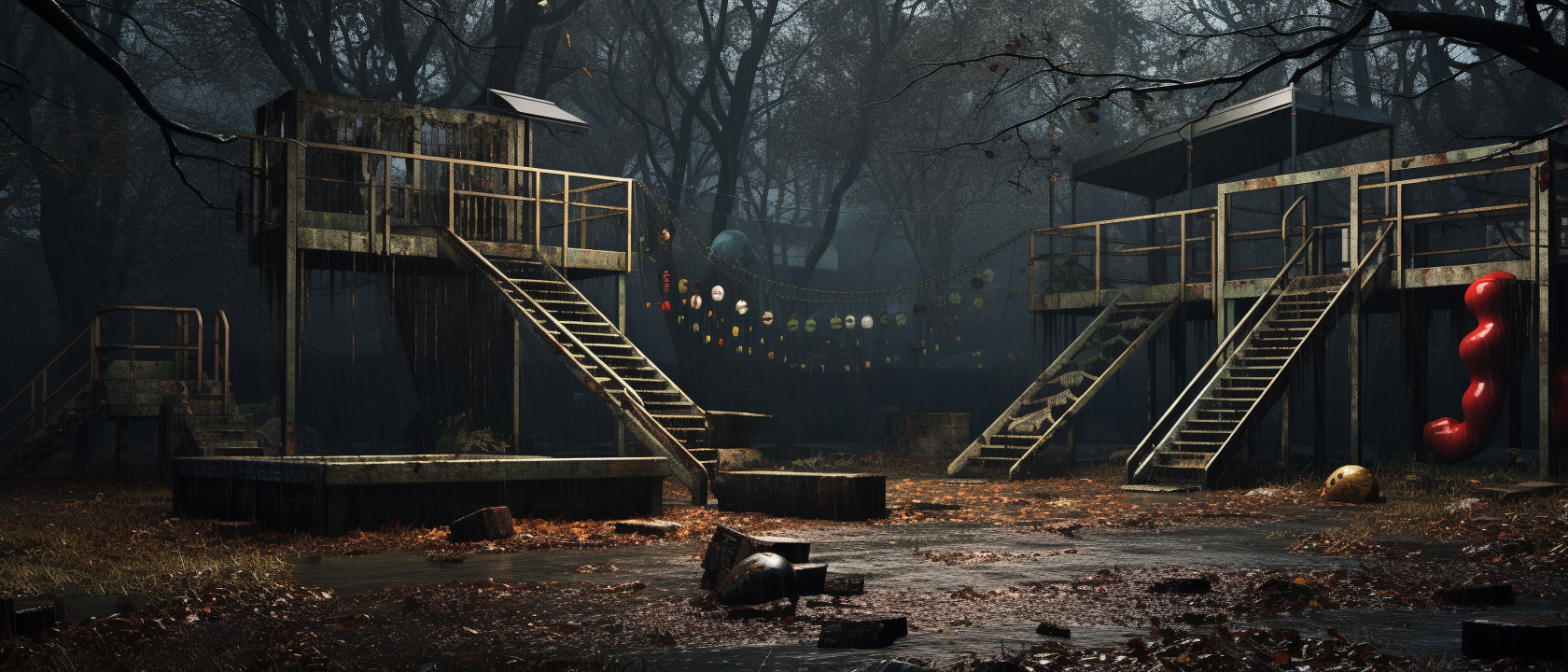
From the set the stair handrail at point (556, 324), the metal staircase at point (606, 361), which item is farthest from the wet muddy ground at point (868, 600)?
the stair handrail at point (556, 324)

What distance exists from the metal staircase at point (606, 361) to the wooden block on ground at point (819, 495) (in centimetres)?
132

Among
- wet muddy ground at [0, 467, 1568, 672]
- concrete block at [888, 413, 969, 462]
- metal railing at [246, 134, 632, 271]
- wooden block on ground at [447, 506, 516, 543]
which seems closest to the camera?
wet muddy ground at [0, 467, 1568, 672]

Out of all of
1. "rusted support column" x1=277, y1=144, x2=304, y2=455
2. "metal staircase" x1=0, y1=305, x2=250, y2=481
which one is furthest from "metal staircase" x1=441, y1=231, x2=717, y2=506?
"metal staircase" x1=0, y1=305, x2=250, y2=481

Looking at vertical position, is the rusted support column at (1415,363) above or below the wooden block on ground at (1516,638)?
above

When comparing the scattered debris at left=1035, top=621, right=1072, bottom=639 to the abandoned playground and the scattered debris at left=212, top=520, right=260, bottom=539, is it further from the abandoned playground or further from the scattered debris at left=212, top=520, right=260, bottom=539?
the scattered debris at left=212, top=520, right=260, bottom=539

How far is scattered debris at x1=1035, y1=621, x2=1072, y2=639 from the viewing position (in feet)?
22.5

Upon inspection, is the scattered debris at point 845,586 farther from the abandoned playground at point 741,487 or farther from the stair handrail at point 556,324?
the stair handrail at point 556,324

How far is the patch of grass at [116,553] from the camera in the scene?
8.91 metres

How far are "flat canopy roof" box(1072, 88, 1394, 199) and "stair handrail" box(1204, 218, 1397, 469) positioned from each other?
3231 mm

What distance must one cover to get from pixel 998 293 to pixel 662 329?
1591 cm

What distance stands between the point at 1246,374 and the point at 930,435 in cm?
824

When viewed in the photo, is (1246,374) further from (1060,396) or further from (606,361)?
(606,361)

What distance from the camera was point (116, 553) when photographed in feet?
34.5

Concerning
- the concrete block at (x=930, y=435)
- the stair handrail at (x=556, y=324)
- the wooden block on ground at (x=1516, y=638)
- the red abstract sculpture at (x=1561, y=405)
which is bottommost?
the concrete block at (x=930, y=435)
